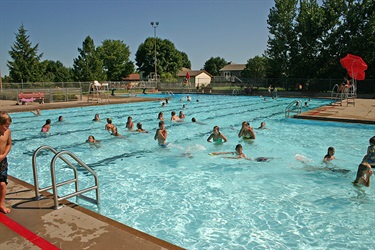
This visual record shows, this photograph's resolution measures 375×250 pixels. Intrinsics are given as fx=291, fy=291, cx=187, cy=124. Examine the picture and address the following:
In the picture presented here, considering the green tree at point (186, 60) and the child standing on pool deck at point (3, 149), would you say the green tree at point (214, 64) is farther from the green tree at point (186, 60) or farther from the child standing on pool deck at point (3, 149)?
the child standing on pool deck at point (3, 149)

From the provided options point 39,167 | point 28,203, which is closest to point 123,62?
point 39,167

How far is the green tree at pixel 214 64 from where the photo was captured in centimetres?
12481

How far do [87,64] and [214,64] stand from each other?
76.7 meters

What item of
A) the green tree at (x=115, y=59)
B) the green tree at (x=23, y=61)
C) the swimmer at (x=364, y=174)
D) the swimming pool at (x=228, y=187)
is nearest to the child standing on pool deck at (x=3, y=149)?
the swimming pool at (x=228, y=187)

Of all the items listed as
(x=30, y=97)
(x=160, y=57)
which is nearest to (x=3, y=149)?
(x=30, y=97)

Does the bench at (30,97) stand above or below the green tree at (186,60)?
below

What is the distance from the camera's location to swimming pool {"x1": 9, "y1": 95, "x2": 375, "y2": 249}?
206 inches

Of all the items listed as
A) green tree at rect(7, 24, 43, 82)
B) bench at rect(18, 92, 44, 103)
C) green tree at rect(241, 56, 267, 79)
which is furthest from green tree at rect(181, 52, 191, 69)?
bench at rect(18, 92, 44, 103)

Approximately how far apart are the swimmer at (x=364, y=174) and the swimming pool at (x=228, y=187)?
19cm

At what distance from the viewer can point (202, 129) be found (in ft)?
50.2

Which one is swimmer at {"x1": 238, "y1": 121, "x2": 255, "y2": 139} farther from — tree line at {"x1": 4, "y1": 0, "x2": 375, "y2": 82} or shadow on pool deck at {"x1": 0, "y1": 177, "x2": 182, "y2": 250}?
tree line at {"x1": 4, "y1": 0, "x2": 375, "y2": 82}

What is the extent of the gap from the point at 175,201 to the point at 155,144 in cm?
548

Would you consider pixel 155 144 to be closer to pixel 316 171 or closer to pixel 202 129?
pixel 202 129

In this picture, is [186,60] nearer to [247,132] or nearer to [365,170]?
[247,132]
